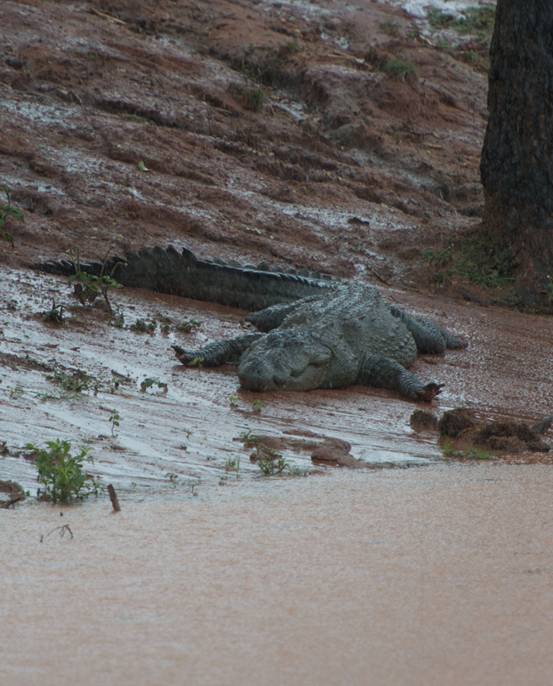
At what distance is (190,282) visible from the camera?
9359 mm

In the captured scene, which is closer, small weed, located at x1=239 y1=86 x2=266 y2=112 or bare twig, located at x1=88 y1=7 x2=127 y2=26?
small weed, located at x1=239 y1=86 x2=266 y2=112

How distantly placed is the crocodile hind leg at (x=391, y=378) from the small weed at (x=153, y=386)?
5.40 ft

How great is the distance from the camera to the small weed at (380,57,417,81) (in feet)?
49.4

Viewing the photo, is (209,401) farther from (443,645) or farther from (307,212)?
(307,212)

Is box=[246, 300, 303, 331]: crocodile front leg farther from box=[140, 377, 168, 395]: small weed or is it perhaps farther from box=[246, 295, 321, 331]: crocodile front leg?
box=[140, 377, 168, 395]: small weed

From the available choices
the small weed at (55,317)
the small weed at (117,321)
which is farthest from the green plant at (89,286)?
the small weed at (55,317)

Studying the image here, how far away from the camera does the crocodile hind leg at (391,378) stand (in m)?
7.56

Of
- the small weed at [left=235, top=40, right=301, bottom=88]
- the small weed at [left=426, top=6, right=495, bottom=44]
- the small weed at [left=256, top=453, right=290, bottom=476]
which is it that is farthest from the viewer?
the small weed at [left=426, top=6, right=495, bottom=44]

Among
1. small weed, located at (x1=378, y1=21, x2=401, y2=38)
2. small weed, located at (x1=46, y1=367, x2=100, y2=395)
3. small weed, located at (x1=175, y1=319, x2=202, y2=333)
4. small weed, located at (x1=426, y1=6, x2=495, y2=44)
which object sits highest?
small weed, located at (x1=426, y1=6, x2=495, y2=44)

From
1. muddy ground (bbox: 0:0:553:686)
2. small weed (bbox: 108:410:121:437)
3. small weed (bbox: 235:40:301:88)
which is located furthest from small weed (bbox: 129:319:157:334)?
small weed (bbox: 235:40:301:88)

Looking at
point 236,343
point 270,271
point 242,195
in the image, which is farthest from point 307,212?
point 236,343

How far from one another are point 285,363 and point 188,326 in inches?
49.7

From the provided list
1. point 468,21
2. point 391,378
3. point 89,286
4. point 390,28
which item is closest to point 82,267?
point 89,286

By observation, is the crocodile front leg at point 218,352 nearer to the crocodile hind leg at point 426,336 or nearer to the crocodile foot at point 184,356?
the crocodile foot at point 184,356
